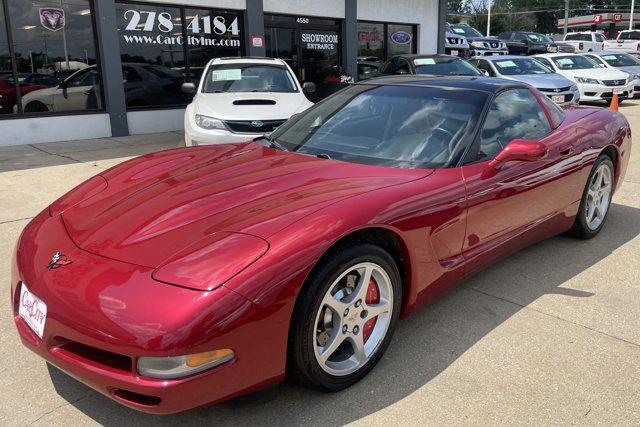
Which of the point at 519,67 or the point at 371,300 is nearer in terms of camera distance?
the point at 371,300

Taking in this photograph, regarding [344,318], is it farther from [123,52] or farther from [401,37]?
[401,37]

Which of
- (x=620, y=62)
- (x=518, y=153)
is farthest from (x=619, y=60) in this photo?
(x=518, y=153)

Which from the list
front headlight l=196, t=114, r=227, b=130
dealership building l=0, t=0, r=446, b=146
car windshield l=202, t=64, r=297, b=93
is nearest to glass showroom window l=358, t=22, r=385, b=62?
dealership building l=0, t=0, r=446, b=146

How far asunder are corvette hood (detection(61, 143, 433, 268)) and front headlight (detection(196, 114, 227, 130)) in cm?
342

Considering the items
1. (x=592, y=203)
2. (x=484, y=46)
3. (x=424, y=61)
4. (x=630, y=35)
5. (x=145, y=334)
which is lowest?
(x=592, y=203)

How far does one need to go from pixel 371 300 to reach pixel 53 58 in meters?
9.32

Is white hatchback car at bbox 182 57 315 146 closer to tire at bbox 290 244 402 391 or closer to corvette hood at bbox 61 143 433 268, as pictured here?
corvette hood at bbox 61 143 433 268

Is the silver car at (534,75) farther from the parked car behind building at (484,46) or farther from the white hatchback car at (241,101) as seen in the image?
the parked car behind building at (484,46)

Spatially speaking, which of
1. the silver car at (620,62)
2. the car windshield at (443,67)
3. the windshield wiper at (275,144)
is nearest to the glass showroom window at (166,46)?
the car windshield at (443,67)

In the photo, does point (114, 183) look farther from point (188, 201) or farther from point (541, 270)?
point (541, 270)

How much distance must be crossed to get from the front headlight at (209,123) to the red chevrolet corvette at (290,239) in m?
3.02

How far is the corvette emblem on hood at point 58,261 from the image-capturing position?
2.30 m

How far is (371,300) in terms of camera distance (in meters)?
2.64

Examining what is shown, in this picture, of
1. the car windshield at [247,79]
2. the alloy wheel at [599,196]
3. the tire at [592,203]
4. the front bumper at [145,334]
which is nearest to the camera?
the front bumper at [145,334]
